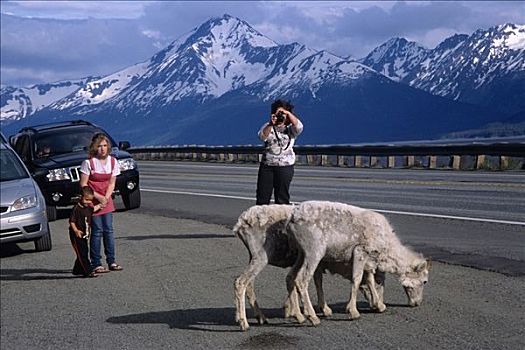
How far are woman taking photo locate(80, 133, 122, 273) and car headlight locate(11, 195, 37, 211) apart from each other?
2.27 meters

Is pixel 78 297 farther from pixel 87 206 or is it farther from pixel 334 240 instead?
pixel 334 240

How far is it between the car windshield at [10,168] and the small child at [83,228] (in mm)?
3066

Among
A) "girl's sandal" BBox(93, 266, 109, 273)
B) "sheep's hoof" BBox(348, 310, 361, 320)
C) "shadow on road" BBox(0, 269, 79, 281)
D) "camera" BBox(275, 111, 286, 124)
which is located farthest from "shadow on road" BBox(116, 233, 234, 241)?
"sheep's hoof" BBox(348, 310, 361, 320)

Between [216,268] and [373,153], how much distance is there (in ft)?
77.8

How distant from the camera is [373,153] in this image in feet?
114

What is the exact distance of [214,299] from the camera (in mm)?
9750

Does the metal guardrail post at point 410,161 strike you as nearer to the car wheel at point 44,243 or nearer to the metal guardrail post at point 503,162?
the metal guardrail post at point 503,162

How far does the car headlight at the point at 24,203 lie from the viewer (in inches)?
527

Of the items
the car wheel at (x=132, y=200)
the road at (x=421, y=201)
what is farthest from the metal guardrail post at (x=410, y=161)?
the car wheel at (x=132, y=200)

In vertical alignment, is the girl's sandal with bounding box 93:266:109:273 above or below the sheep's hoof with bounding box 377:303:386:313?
below

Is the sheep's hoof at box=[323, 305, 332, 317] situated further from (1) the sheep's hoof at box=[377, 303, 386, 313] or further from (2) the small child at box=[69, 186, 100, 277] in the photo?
(2) the small child at box=[69, 186, 100, 277]

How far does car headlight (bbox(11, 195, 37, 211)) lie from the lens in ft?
43.9

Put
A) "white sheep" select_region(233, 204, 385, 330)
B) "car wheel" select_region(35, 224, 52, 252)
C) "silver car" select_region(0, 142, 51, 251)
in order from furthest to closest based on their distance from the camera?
"car wheel" select_region(35, 224, 52, 252), "silver car" select_region(0, 142, 51, 251), "white sheep" select_region(233, 204, 385, 330)

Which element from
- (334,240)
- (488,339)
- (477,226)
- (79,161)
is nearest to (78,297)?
(334,240)
